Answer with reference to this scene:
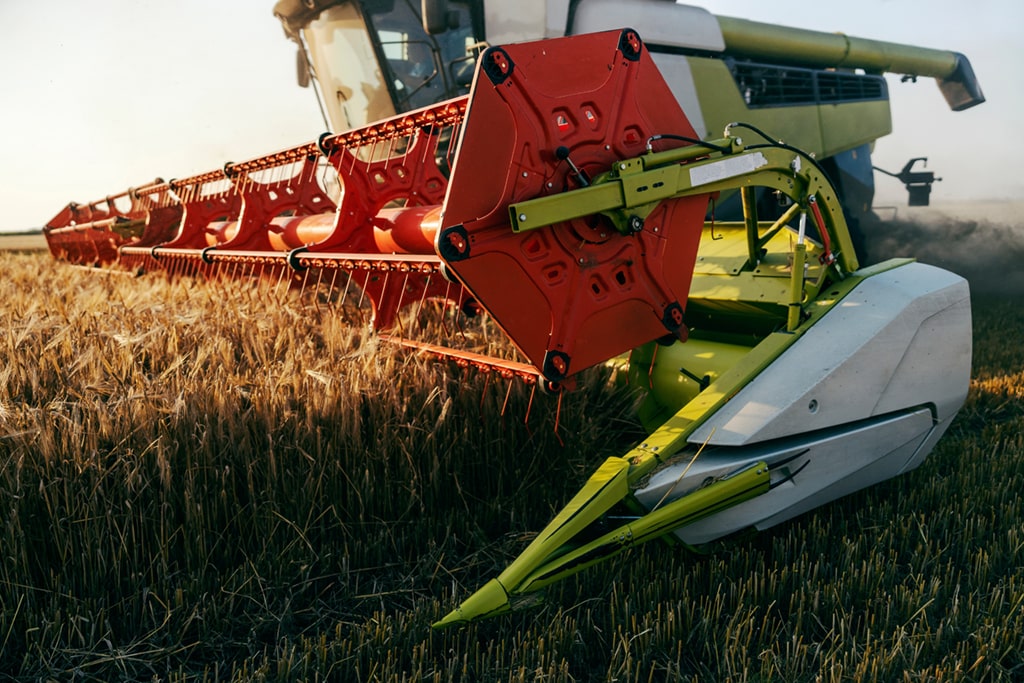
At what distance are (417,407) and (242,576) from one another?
2.59ft

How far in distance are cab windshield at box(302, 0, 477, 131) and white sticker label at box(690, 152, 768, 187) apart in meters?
2.50

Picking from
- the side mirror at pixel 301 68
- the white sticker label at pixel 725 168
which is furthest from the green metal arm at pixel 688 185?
the side mirror at pixel 301 68

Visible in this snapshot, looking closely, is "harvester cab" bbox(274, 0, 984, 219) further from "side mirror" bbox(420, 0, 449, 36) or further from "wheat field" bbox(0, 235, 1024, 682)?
"wheat field" bbox(0, 235, 1024, 682)

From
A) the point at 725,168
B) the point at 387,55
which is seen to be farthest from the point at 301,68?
the point at 725,168

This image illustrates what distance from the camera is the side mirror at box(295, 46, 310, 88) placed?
5762 millimetres

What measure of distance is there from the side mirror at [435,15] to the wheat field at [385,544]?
1881 millimetres

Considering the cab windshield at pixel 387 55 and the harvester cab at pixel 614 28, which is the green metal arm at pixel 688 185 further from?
the cab windshield at pixel 387 55

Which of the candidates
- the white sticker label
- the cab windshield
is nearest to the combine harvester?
the white sticker label

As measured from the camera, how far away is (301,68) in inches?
229

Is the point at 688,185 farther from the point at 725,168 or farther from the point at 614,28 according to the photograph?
the point at 614,28

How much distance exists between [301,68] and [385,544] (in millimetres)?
4623

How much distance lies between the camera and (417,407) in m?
2.58

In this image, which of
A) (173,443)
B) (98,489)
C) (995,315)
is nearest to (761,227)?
(173,443)

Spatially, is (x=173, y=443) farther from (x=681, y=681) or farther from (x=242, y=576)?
(x=681, y=681)
